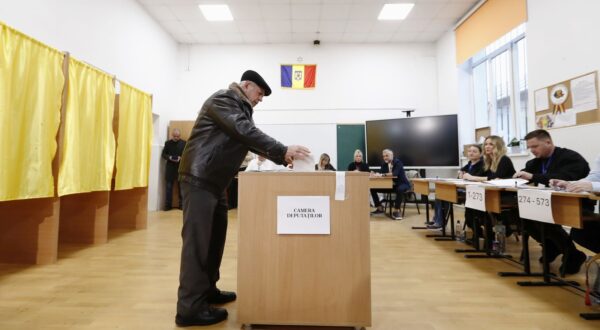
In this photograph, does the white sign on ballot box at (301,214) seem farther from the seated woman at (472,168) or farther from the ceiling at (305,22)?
the ceiling at (305,22)

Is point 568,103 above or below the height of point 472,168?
above

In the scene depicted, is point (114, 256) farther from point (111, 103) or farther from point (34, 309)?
point (111, 103)

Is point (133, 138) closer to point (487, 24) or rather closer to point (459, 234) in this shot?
point (459, 234)

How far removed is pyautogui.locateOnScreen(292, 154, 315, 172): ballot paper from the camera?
4.74 feet

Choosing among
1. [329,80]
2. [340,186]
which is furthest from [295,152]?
[329,80]

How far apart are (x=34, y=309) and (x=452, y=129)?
20.1 feet

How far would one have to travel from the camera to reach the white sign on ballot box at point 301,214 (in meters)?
1.39

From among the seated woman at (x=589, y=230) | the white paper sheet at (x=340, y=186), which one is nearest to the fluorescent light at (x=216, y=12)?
the white paper sheet at (x=340, y=186)

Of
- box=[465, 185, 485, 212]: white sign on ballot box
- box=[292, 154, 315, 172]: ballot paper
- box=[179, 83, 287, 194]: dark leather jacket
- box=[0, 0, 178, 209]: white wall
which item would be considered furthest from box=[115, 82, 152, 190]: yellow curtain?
box=[465, 185, 485, 212]: white sign on ballot box

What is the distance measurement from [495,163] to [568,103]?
1150 millimetres

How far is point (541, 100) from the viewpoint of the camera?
398 centimetres

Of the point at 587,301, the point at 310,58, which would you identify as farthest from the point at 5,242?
the point at 310,58

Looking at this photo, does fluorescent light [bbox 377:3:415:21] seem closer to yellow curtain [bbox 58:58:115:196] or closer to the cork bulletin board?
the cork bulletin board

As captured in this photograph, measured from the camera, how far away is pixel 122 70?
15.8ft
